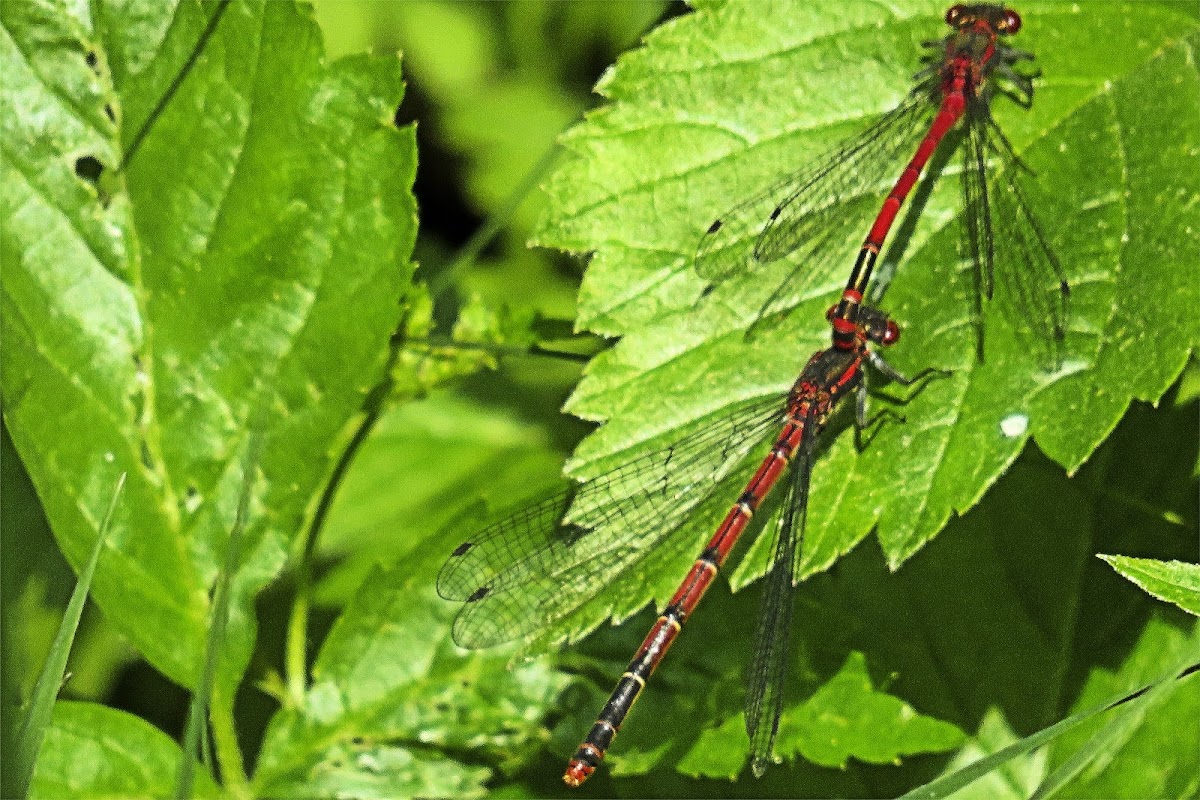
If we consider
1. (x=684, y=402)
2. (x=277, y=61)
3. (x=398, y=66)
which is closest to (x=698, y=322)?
(x=684, y=402)

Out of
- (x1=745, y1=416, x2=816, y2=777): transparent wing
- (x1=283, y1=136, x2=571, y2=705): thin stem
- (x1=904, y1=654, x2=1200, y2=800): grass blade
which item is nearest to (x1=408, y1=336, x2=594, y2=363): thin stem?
(x1=283, y1=136, x2=571, y2=705): thin stem

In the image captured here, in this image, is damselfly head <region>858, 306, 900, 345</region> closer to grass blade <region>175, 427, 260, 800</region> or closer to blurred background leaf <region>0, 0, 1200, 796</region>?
blurred background leaf <region>0, 0, 1200, 796</region>

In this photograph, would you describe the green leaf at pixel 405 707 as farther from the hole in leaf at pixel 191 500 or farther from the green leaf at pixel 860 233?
the hole in leaf at pixel 191 500

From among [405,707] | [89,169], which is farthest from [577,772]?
[89,169]

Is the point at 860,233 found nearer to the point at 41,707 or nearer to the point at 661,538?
the point at 661,538

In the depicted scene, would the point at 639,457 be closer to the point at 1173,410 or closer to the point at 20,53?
the point at 1173,410

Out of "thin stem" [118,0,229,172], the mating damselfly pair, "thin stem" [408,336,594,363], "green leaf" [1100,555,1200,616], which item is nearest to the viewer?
"green leaf" [1100,555,1200,616]
